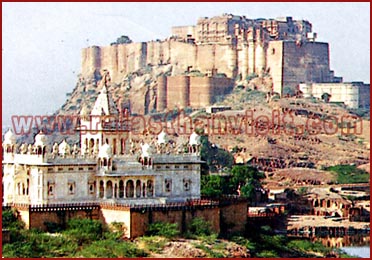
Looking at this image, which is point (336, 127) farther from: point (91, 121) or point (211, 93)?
point (91, 121)

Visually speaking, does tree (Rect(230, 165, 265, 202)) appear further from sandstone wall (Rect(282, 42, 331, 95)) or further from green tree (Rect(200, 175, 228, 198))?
sandstone wall (Rect(282, 42, 331, 95))

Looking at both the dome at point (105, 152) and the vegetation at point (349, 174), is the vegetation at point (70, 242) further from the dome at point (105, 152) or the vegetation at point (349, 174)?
the vegetation at point (349, 174)

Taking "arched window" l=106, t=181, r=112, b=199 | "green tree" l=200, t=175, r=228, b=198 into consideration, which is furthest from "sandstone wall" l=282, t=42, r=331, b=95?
"arched window" l=106, t=181, r=112, b=199

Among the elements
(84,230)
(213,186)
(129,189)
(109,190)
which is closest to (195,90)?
(213,186)

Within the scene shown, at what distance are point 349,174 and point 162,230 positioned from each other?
1246 inches

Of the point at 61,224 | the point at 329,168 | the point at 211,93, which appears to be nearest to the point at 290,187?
the point at 329,168

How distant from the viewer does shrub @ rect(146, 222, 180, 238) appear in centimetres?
4775

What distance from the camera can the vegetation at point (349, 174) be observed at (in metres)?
76.7

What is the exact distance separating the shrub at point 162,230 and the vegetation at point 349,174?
29415 mm

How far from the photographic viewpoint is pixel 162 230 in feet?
157

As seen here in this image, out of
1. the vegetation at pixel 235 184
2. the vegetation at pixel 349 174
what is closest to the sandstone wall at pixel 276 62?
the vegetation at pixel 349 174

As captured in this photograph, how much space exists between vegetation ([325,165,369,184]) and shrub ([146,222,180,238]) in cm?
2942

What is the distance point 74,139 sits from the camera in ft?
281

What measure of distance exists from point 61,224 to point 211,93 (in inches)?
1843
